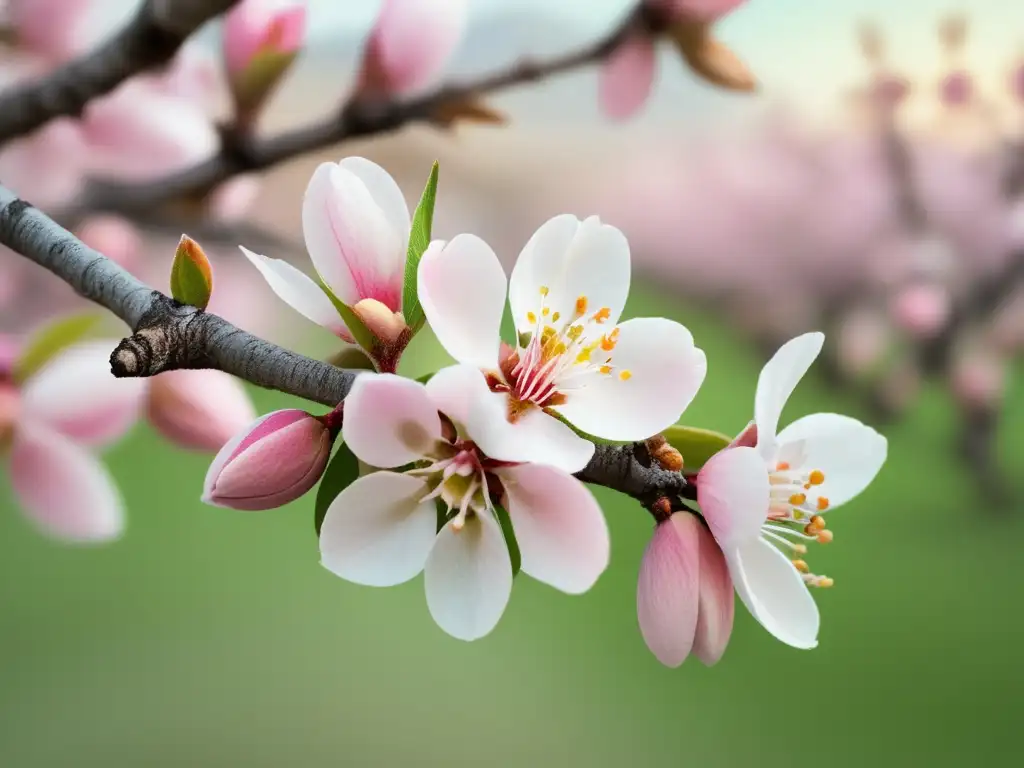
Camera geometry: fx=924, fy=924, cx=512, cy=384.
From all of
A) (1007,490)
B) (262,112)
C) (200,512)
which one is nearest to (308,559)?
(200,512)

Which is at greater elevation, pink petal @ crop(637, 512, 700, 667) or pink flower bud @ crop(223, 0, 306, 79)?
pink flower bud @ crop(223, 0, 306, 79)

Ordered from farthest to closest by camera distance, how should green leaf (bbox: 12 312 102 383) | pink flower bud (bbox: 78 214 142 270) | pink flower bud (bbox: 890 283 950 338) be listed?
pink flower bud (bbox: 890 283 950 338) < pink flower bud (bbox: 78 214 142 270) < green leaf (bbox: 12 312 102 383)

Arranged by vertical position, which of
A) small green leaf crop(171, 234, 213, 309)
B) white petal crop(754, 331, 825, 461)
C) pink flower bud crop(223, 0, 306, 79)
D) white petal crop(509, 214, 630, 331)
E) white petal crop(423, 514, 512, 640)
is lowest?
white petal crop(423, 514, 512, 640)

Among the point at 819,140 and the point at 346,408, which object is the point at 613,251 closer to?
the point at 346,408

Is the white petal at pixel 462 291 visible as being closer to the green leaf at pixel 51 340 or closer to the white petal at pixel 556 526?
the white petal at pixel 556 526

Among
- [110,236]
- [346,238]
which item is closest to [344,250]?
[346,238]

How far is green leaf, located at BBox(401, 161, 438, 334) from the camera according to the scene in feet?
0.62

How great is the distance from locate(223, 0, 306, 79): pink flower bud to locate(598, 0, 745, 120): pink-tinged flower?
0.46 ft

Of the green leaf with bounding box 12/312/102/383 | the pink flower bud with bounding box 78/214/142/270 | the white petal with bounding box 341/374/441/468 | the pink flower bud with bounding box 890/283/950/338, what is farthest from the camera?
the pink flower bud with bounding box 890/283/950/338

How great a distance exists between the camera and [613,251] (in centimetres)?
21

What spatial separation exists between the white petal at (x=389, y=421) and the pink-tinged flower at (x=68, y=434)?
189 mm

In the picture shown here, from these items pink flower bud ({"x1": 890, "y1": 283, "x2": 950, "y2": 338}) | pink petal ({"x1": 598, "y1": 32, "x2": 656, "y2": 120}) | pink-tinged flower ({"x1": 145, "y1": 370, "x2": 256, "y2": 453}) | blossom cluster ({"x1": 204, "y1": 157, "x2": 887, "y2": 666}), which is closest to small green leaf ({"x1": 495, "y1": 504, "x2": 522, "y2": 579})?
blossom cluster ({"x1": 204, "y1": 157, "x2": 887, "y2": 666})

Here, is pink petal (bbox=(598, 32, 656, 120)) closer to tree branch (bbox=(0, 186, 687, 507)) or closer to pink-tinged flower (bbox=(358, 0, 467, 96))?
pink-tinged flower (bbox=(358, 0, 467, 96))

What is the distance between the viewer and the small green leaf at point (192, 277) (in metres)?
0.20
